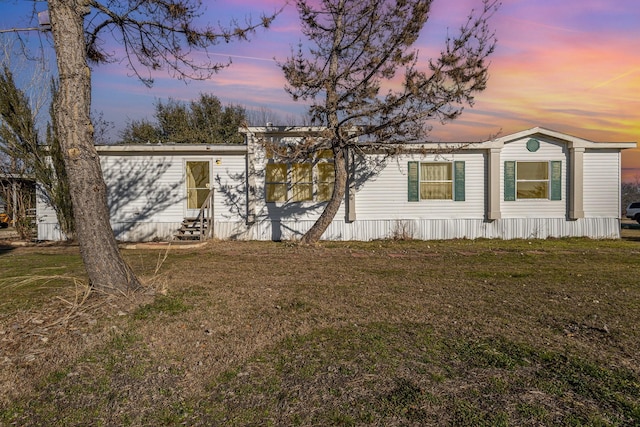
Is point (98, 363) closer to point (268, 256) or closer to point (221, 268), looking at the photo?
point (221, 268)

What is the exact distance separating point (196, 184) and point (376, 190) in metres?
5.63

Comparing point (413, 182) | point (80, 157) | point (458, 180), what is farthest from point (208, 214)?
point (80, 157)

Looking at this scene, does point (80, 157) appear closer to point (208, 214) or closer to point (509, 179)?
point (208, 214)

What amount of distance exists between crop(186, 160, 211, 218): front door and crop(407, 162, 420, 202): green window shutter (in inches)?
246

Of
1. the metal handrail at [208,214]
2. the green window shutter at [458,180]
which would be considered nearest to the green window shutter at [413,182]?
the green window shutter at [458,180]

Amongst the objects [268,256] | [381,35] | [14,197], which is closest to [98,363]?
[268,256]

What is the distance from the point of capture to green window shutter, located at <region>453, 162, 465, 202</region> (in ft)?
45.3

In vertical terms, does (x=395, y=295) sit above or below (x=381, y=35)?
below

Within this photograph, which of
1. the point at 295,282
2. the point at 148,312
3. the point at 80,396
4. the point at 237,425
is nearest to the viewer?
the point at 237,425

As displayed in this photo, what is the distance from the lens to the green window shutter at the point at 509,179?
45.5ft

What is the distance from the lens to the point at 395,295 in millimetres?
5871

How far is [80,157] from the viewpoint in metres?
5.07

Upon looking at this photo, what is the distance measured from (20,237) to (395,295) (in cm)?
1316

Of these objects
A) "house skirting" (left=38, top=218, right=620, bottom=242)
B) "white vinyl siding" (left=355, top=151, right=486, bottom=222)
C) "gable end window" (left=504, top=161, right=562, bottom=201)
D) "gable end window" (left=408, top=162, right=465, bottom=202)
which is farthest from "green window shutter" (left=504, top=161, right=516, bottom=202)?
"gable end window" (left=408, top=162, right=465, bottom=202)
